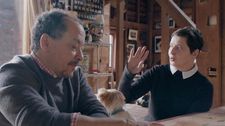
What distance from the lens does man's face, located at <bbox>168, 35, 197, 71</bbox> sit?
198cm

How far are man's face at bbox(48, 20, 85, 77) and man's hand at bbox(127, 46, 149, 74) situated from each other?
28.6 inches

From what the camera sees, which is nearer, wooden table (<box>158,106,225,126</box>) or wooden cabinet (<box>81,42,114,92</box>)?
wooden table (<box>158,106,225,126</box>)

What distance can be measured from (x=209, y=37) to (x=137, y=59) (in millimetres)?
1443

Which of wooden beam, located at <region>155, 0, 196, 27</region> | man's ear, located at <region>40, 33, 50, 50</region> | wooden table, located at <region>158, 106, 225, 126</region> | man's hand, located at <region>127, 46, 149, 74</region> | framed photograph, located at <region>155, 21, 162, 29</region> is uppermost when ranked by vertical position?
framed photograph, located at <region>155, 21, 162, 29</region>

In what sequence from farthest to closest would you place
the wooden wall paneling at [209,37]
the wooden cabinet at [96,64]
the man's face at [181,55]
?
the wooden cabinet at [96,64] < the wooden wall paneling at [209,37] < the man's face at [181,55]

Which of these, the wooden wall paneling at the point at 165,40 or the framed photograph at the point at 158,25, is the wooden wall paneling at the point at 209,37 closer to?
the wooden wall paneling at the point at 165,40

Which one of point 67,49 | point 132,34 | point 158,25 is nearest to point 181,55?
point 67,49

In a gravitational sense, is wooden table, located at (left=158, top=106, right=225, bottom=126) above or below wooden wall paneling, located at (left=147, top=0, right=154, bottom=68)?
below

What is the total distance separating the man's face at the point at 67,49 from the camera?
109cm

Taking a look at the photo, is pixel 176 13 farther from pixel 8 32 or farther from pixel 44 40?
pixel 44 40

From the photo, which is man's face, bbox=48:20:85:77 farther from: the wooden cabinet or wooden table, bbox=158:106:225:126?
the wooden cabinet


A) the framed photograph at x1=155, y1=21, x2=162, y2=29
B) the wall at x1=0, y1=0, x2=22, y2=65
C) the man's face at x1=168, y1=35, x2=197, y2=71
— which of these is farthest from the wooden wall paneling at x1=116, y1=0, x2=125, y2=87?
the man's face at x1=168, y1=35, x2=197, y2=71

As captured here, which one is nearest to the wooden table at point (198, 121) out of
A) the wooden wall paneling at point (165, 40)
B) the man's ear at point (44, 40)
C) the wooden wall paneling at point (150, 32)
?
the man's ear at point (44, 40)

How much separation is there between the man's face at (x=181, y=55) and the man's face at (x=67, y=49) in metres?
0.99
